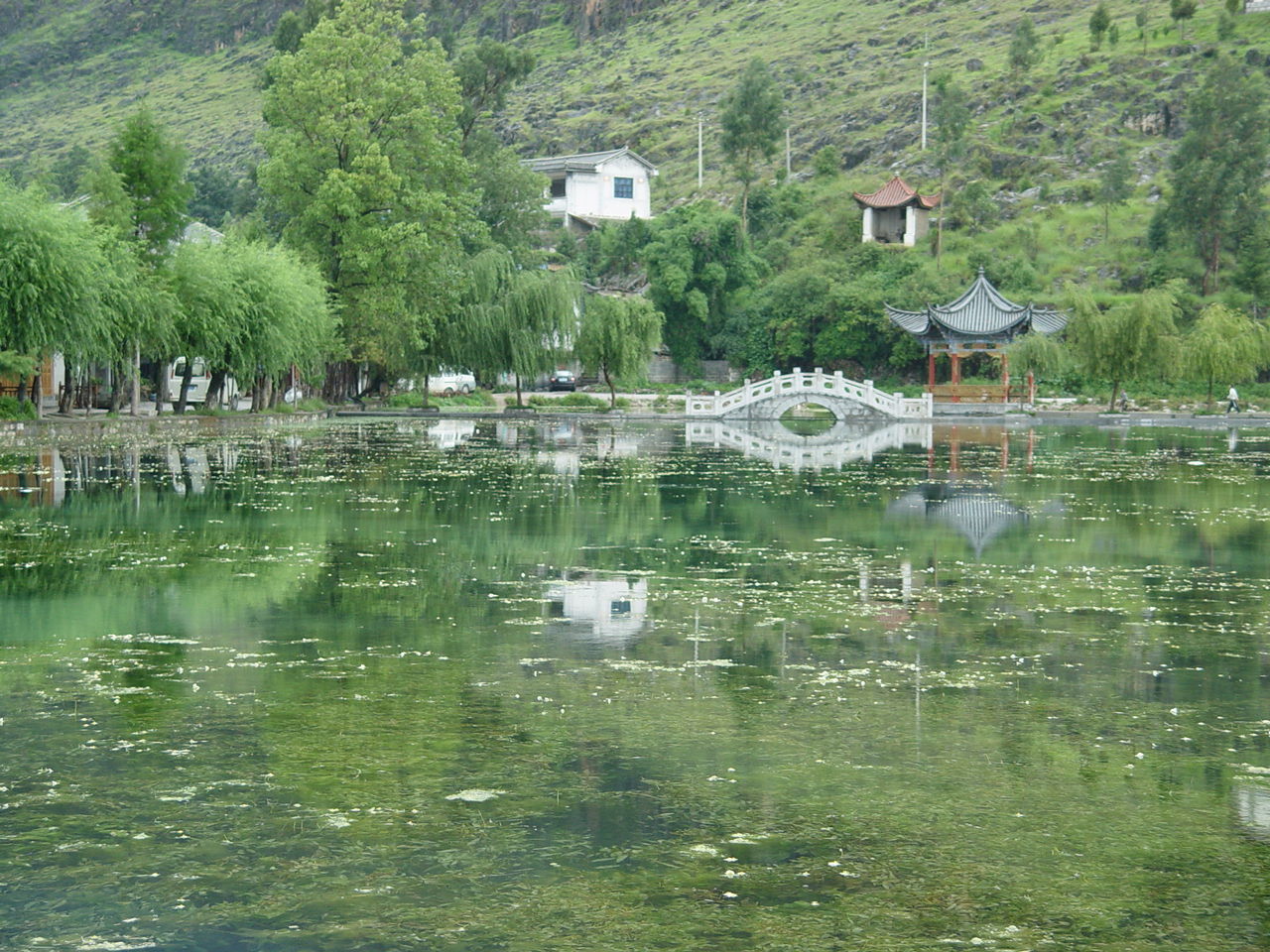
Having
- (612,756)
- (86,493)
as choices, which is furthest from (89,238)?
(612,756)

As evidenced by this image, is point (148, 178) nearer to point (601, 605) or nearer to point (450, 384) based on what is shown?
point (450, 384)

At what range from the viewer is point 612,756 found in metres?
8.40

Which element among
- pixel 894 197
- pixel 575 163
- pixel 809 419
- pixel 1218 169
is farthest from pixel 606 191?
pixel 1218 169

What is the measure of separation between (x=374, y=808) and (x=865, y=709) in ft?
11.3

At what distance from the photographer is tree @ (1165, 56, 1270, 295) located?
259ft

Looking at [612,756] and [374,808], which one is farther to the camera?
[612,756]

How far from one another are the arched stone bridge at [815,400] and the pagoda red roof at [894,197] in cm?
2522

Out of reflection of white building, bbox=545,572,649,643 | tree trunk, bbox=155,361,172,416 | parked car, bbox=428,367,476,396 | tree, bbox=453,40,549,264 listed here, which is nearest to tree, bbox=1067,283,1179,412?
tree, bbox=453,40,549,264

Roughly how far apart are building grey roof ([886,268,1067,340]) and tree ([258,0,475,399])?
21.3 m

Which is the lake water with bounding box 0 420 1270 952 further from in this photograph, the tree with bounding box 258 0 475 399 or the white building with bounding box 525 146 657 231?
the white building with bounding box 525 146 657 231

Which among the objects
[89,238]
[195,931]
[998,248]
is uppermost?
[998,248]

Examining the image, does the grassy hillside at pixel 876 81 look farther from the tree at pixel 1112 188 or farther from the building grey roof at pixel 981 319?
the building grey roof at pixel 981 319

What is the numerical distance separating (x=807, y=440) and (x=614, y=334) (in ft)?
69.0

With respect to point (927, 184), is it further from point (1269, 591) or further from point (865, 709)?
point (865, 709)
